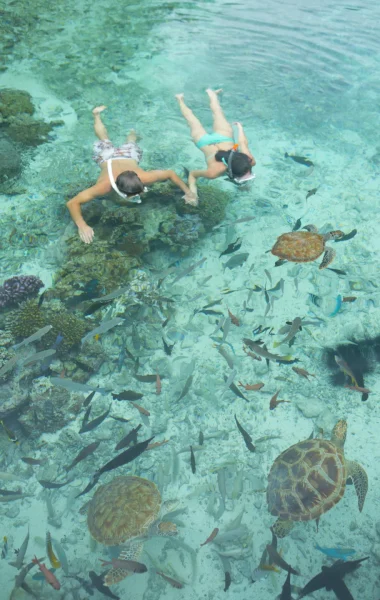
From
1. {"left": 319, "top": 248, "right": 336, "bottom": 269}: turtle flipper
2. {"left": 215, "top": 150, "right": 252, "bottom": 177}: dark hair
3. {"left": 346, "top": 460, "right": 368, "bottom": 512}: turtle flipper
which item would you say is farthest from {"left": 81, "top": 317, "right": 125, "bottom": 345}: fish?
{"left": 319, "top": 248, "right": 336, "bottom": 269}: turtle flipper

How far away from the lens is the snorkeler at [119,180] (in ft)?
17.1

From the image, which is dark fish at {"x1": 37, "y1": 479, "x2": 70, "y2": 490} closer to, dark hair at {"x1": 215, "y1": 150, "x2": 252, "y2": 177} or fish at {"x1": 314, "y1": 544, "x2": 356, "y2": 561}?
fish at {"x1": 314, "y1": 544, "x2": 356, "y2": 561}

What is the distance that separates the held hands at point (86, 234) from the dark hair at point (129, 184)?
103 cm

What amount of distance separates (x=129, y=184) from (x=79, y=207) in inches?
49.0

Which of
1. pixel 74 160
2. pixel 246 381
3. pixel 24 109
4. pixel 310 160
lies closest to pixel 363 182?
pixel 310 160

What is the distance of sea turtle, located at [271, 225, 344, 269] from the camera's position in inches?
224

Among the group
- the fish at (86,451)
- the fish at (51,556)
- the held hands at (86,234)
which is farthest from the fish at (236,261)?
the fish at (51,556)

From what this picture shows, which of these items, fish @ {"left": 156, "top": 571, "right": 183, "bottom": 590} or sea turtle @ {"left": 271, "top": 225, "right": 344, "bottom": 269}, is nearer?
fish @ {"left": 156, "top": 571, "right": 183, "bottom": 590}

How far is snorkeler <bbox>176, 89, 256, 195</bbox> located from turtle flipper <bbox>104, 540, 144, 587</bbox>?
479 centimetres

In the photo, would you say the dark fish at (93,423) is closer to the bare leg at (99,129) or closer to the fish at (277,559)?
the fish at (277,559)

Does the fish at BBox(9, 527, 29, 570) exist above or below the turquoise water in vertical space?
below

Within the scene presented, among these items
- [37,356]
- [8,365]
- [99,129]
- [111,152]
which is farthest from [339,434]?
[99,129]

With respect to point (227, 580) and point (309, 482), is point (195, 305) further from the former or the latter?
point (227, 580)

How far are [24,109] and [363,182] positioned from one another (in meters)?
7.82
